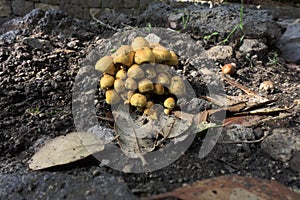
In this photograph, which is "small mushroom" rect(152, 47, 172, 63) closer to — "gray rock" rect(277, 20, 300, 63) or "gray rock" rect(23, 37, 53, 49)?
"gray rock" rect(23, 37, 53, 49)

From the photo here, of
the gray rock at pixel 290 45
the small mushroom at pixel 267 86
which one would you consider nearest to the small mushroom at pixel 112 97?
the small mushroom at pixel 267 86

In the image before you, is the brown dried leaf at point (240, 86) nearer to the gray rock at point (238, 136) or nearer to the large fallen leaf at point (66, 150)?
the gray rock at point (238, 136)

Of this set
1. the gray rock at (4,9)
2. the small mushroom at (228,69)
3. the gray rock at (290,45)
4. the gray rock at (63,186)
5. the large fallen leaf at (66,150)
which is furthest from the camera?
the gray rock at (4,9)

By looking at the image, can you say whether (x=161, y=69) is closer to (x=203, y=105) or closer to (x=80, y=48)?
(x=203, y=105)

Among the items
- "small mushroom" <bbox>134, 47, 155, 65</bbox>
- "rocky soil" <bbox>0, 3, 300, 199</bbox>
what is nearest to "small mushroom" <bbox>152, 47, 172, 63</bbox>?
"small mushroom" <bbox>134, 47, 155, 65</bbox>

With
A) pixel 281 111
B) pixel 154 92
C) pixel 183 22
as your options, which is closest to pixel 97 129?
pixel 154 92

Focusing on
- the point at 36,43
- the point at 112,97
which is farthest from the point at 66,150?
the point at 36,43
